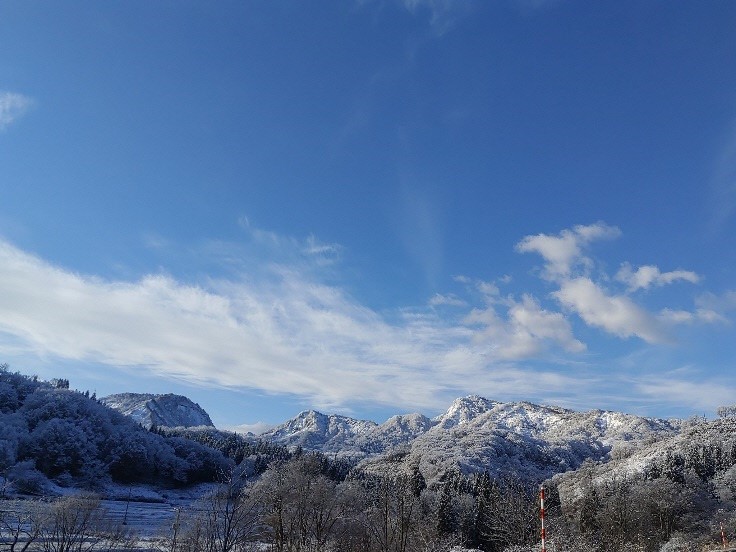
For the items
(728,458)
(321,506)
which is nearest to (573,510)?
(321,506)

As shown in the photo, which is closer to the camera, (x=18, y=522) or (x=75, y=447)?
(x=18, y=522)

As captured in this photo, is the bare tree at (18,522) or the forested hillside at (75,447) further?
the forested hillside at (75,447)

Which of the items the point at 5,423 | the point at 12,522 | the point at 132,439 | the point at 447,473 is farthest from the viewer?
the point at 447,473

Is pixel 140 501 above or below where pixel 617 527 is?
below

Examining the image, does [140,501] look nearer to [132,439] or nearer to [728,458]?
[132,439]

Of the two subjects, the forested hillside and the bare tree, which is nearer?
the bare tree

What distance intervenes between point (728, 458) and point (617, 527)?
66.2 meters

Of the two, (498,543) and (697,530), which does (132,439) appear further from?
(697,530)

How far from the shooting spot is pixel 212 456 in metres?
123

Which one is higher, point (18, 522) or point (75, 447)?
point (75, 447)

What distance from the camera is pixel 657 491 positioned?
63.0m

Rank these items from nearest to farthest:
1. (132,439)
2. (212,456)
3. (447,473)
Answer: (132,439) → (212,456) → (447,473)

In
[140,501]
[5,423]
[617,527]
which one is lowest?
[140,501]

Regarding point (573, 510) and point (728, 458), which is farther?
point (728, 458)
